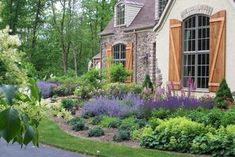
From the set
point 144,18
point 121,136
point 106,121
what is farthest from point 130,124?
point 144,18

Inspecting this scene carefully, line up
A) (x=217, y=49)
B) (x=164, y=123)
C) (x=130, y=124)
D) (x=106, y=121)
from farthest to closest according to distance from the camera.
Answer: (x=217, y=49) < (x=106, y=121) < (x=130, y=124) < (x=164, y=123)

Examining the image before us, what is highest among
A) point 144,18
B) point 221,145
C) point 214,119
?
point 144,18

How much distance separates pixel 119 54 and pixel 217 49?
352 inches

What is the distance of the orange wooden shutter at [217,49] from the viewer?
15.6 meters

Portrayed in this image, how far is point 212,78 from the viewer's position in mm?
15867

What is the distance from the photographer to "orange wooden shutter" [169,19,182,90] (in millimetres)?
17359

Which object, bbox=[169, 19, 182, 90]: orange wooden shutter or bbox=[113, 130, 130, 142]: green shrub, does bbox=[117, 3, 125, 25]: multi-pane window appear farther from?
bbox=[113, 130, 130, 142]: green shrub

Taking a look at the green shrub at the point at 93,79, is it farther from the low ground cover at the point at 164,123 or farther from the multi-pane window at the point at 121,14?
the multi-pane window at the point at 121,14

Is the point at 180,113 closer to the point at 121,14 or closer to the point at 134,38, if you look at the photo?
the point at 134,38

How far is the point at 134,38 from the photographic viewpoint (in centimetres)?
2241

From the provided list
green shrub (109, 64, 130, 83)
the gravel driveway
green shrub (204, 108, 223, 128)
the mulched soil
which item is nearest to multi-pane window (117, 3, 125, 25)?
green shrub (109, 64, 130, 83)

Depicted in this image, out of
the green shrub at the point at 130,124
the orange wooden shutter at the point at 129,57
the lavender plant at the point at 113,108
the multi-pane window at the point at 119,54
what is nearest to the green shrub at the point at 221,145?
the green shrub at the point at 130,124

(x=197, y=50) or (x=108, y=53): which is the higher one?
(x=108, y=53)

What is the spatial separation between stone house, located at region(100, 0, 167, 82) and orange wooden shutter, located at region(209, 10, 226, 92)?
465 cm
